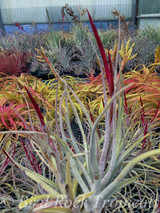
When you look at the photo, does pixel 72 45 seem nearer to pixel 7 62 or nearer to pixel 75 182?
pixel 7 62

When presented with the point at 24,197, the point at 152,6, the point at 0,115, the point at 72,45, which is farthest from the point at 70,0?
the point at 24,197

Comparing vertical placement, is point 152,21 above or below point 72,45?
above

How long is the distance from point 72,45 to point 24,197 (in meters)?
1.71

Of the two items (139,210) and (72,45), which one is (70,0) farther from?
(139,210)

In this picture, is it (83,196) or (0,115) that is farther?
(0,115)

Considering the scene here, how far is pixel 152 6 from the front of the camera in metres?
3.19

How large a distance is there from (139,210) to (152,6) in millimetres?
3630

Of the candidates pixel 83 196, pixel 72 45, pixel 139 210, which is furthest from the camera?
pixel 72 45

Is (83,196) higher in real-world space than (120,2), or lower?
lower

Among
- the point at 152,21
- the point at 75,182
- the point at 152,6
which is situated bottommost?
the point at 75,182

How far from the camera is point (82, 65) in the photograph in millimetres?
1553

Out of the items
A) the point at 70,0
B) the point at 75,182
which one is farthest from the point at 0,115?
the point at 70,0

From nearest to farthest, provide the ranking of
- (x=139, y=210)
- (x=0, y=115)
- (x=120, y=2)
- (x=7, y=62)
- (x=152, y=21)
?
(x=139, y=210), (x=0, y=115), (x=7, y=62), (x=152, y=21), (x=120, y=2)

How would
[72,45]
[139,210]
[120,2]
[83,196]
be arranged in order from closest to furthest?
1. [83,196]
2. [139,210]
3. [72,45]
4. [120,2]
